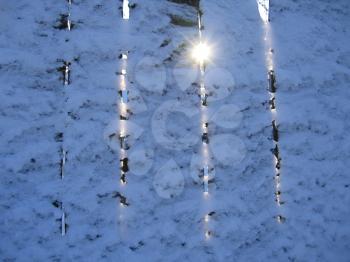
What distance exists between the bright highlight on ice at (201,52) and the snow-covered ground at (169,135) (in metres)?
0.04

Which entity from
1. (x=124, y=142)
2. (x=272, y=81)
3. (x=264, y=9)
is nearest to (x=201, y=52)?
(x=272, y=81)

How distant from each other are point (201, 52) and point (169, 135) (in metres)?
0.61

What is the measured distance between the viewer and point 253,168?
8.14 ft

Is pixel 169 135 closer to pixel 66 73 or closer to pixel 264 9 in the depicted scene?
pixel 66 73

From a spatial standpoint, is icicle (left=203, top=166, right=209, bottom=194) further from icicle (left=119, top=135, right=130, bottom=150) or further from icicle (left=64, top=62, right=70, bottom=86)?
icicle (left=64, top=62, right=70, bottom=86)

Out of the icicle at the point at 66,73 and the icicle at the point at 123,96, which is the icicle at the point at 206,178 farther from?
the icicle at the point at 66,73

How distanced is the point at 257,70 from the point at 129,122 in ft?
3.16

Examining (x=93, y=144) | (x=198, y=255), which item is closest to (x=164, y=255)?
(x=198, y=255)

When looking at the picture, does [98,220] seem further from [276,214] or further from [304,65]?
[304,65]

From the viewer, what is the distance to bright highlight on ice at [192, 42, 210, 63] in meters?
2.52

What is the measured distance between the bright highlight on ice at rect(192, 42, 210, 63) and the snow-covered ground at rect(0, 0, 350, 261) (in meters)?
0.04

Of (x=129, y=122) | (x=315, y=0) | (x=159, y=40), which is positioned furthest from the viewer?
(x=315, y=0)

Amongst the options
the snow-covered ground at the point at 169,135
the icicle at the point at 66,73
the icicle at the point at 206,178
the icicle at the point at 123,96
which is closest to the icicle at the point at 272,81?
the snow-covered ground at the point at 169,135

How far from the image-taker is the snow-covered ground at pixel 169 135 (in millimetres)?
2125
